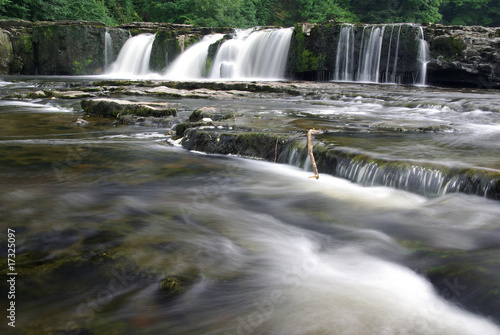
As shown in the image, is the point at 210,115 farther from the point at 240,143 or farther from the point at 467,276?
the point at 467,276

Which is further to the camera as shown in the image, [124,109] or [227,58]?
[227,58]

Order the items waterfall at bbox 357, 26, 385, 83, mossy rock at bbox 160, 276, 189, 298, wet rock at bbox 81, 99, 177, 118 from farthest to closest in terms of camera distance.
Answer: waterfall at bbox 357, 26, 385, 83
wet rock at bbox 81, 99, 177, 118
mossy rock at bbox 160, 276, 189, 298

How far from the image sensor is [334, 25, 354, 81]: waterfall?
1905 centimetres

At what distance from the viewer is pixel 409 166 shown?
4.21m

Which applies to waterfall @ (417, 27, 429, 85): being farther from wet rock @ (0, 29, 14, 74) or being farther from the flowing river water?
wet rock @ (0, 29, 14, 74)

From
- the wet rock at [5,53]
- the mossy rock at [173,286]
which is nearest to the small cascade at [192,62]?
the wet rock at [5,53]

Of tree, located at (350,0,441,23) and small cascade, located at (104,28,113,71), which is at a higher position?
tree, located at (350,0,441,23)

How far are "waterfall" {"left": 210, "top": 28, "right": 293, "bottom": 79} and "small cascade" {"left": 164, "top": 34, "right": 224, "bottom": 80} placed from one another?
117 cm

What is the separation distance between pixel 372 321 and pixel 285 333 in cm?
49

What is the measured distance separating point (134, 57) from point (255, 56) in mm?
8255

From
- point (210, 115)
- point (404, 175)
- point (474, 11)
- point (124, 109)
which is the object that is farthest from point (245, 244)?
point (474, 11)

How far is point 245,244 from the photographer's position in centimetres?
320

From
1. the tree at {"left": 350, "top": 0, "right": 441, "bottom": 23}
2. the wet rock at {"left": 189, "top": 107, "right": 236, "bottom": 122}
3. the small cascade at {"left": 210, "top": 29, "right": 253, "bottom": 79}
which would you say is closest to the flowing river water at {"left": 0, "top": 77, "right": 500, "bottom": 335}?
the wet rock at {"left": 189, "top": 107, "right": 236, "bottom": 122}

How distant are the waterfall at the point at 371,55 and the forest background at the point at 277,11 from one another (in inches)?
788
